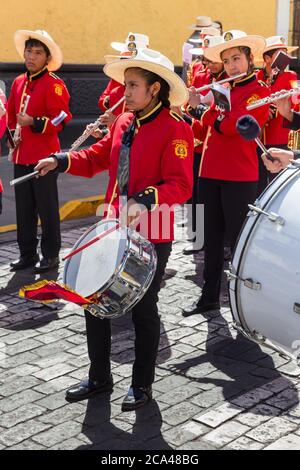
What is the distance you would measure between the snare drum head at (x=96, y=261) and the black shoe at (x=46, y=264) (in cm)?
254

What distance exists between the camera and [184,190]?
4281 mm

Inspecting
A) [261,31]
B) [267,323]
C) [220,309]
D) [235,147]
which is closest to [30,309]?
[220,309]

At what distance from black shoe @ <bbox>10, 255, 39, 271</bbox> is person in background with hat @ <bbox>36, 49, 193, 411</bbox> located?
8.09ft

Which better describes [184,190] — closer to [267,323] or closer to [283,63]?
[267,323]

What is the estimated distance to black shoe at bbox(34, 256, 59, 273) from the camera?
6.85 metres

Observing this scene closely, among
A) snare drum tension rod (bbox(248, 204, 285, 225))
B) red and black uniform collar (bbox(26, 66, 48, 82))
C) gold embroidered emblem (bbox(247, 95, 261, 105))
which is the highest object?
red and black uniform collar (bbox(26, 66, 48, 82))

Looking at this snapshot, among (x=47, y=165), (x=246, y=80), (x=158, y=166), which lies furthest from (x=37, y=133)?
(x=158, y=166)

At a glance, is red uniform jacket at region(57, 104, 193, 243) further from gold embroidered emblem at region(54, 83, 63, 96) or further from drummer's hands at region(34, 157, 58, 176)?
gold embroidered emblem at region(54, 83, 63, 96)

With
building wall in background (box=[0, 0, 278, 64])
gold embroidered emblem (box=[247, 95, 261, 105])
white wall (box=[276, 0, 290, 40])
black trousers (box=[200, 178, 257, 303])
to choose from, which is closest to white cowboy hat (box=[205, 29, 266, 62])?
gold embroidered emblem (box=[247, 95, 261, 105])

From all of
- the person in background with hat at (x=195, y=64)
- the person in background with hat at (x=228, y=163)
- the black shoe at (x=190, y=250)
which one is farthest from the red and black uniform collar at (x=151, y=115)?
the person in background with hat at (x=195, y=64)

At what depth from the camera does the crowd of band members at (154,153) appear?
14.3 ft

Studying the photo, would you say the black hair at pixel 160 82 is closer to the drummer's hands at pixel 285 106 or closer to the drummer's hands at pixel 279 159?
the drummer's hands at pixel 279 159

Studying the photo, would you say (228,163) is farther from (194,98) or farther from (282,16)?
(282,16)

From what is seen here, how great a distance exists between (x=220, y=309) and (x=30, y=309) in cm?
136
